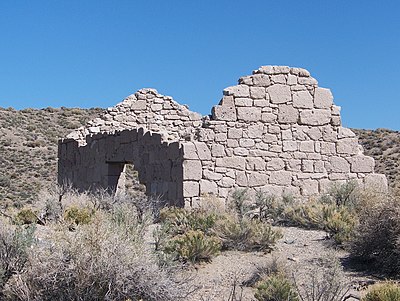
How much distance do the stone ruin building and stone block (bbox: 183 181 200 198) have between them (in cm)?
2

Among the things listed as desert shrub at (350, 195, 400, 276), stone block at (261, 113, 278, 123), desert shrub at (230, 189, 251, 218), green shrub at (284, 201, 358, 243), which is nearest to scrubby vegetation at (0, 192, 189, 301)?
desert shrub at (350, 195, 400, 276)

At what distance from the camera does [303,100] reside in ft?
42.7

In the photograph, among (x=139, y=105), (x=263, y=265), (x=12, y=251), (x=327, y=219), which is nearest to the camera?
(x=12, y=251)

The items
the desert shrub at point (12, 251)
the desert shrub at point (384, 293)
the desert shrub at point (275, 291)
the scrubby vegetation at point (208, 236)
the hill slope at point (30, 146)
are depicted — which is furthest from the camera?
the hill slope at point (30, 146)

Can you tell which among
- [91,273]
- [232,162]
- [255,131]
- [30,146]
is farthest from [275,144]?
[30,146]

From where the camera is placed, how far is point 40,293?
5234mm

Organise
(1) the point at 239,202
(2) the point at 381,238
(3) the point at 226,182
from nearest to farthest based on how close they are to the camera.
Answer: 1. (2) the point at 381,238
2. (1) the point at 239,202
3. (3) the point at 226,182

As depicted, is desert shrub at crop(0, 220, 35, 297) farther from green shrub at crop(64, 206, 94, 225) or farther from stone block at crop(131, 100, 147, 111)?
stone block at crop(131, 100, 147, 111)

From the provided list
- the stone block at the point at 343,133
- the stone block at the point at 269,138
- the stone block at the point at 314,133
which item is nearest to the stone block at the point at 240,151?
the stone block at the point at 269,138

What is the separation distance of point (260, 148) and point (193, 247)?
5541mm

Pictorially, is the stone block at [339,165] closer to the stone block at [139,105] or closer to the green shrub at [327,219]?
the green shrub at [327,219]

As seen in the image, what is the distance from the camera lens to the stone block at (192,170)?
1178 cm

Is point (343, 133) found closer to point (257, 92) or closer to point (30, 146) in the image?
point (257, 92)

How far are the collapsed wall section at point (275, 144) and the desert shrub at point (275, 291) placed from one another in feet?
19.7
